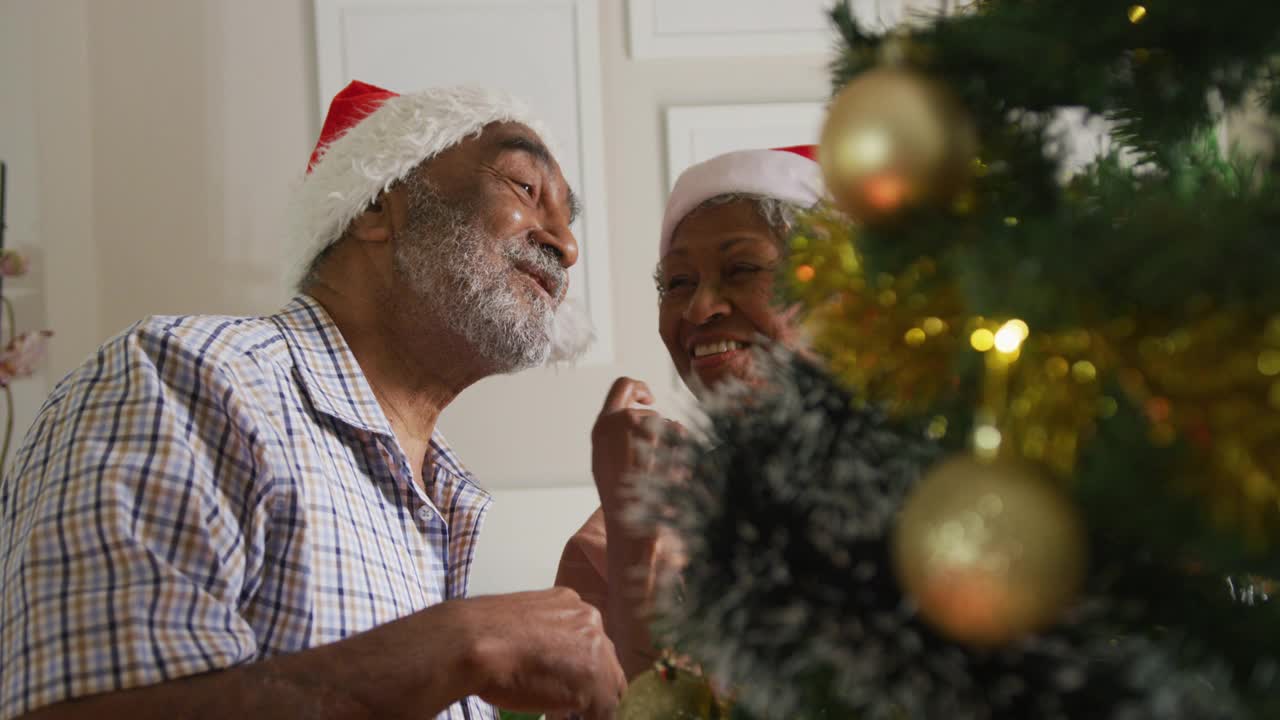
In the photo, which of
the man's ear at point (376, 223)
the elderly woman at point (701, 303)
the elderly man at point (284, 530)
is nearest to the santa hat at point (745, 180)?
the elderly woman at point (701, 303)

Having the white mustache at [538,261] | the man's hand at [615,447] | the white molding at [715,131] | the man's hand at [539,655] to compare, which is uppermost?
the white molding at [715,131]

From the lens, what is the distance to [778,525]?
14.9 inches

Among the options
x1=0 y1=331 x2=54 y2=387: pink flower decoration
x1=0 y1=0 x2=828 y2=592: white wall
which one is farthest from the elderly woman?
x1=0 y1=331 x2=54 y2=387: pink flower decoration

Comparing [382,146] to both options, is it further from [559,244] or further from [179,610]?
[179,610]

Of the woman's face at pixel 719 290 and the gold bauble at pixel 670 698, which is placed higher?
the woman's face at pixel 719 290

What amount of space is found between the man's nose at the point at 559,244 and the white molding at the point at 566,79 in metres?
0.78

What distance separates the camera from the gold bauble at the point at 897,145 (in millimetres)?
361

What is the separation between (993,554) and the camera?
309mm

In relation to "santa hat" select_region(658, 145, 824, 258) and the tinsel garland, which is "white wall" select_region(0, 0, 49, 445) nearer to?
"santa hat" select_region(658, 145, 824, 258)

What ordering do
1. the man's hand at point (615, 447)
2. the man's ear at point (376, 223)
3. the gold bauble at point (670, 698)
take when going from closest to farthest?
the gold bauble at point (670, 698), the man's hand at point (615, 447), the man's ear at point (376, 223)

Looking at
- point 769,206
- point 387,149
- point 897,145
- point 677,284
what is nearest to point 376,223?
point 387,149

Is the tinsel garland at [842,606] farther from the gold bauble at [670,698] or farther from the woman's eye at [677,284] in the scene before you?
the woman's eye at [677,284]

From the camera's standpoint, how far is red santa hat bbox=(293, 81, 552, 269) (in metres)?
1.51

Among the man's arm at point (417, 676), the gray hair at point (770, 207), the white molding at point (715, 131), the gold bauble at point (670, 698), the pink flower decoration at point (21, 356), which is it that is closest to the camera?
the gold bauble at point (670, 698)
